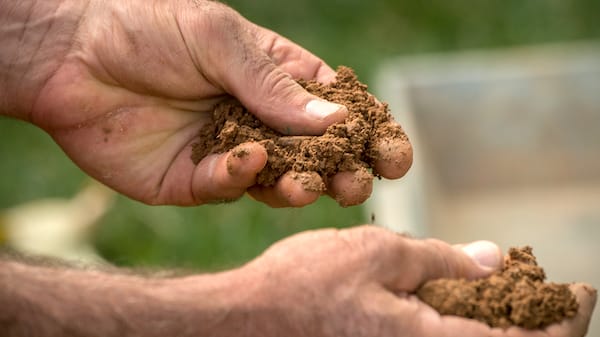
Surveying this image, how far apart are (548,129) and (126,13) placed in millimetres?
2368


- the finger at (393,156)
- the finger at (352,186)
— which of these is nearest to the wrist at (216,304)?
the finger at (352,186)

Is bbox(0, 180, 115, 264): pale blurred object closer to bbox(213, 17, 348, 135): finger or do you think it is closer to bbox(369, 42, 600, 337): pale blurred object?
bbox(369, 42, 600, 337): pale blurred object

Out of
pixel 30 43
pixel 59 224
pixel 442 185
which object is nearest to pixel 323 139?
pixel 30 43

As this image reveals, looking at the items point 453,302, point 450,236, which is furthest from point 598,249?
A: point 453,302

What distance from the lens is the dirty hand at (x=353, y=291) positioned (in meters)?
1.48

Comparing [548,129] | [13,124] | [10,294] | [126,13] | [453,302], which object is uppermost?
[548,129]

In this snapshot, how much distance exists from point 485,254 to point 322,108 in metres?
0.46

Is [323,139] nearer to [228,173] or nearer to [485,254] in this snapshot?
[228,173]

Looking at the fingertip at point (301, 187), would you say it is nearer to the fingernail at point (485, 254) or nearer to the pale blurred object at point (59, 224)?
the fingernail at point (485, 254)

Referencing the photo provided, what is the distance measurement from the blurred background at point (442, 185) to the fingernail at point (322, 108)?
1.21 meters

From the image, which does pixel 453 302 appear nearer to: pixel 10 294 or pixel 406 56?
pixel 10 294

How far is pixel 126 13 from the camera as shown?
80.2 inches

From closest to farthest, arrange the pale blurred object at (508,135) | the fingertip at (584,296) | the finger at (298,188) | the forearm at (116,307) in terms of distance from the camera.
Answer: the forearm at (116,307) → the fingertip at (584,296) → the finger at (298,188) → the pale blurred object at (508,135)

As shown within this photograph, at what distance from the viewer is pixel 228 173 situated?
1.79 meters
